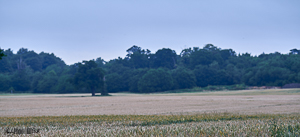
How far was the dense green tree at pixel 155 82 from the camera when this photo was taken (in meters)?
112

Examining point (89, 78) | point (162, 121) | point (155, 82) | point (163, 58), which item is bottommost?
point (162, 121)

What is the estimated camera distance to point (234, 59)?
141250 millimetres

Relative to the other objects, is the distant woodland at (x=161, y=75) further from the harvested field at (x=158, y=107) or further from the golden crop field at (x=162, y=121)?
the golden crop field at (x=162, y=121)

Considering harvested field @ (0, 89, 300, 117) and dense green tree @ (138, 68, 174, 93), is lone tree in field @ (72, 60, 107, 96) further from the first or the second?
harvested field @ (0, 89, 300, 117)

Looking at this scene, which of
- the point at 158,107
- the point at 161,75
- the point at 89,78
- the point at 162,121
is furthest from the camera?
the point at 161,75

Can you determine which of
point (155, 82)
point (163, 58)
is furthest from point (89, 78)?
point (163, 58)

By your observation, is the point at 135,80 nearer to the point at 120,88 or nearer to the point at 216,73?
the point at 120,88

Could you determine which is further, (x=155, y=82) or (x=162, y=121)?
(x=155, y=82)

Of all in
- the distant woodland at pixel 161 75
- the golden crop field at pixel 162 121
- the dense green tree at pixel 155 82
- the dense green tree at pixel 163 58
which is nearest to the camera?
the golden crop field at pixel 162 121

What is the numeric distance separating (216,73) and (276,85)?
2342 cm

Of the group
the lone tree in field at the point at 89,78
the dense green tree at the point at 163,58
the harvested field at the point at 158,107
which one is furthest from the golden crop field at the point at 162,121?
the dense green tree at the point at 163,58

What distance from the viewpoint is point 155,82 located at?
112125mm

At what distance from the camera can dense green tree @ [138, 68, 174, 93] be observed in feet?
366

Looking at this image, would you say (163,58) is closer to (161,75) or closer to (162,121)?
(161,75)
